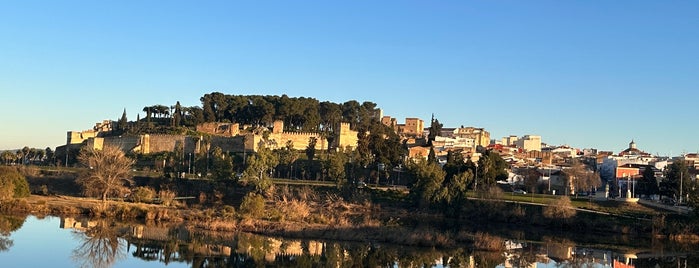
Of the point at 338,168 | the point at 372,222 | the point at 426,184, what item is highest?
the point at 338,168

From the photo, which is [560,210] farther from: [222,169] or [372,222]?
[222,169]

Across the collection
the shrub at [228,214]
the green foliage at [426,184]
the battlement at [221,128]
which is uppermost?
the battlement at [221,128]

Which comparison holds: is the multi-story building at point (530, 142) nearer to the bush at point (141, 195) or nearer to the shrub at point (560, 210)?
the shrub at point (560, 210)

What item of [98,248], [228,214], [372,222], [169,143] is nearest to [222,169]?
[228,214]

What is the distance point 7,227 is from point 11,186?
783 cm

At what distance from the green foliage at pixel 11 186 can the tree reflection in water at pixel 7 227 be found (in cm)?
294

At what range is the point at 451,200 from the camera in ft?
139

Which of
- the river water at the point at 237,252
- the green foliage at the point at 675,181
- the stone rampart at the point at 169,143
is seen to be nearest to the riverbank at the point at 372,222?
the river water at the point at 237,252

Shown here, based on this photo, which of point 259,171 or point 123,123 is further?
point 123,123

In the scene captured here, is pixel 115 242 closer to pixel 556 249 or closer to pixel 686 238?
pixel 556 249

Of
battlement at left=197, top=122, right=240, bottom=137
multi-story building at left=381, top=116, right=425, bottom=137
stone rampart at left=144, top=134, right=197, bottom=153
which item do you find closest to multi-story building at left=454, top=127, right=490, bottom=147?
multi-story building at left=381, top=116, right=425, bottom=137

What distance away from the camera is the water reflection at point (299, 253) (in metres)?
24.0

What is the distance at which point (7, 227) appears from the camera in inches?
1172

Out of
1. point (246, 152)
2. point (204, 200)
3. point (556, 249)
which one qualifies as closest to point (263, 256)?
point (556, 249)
